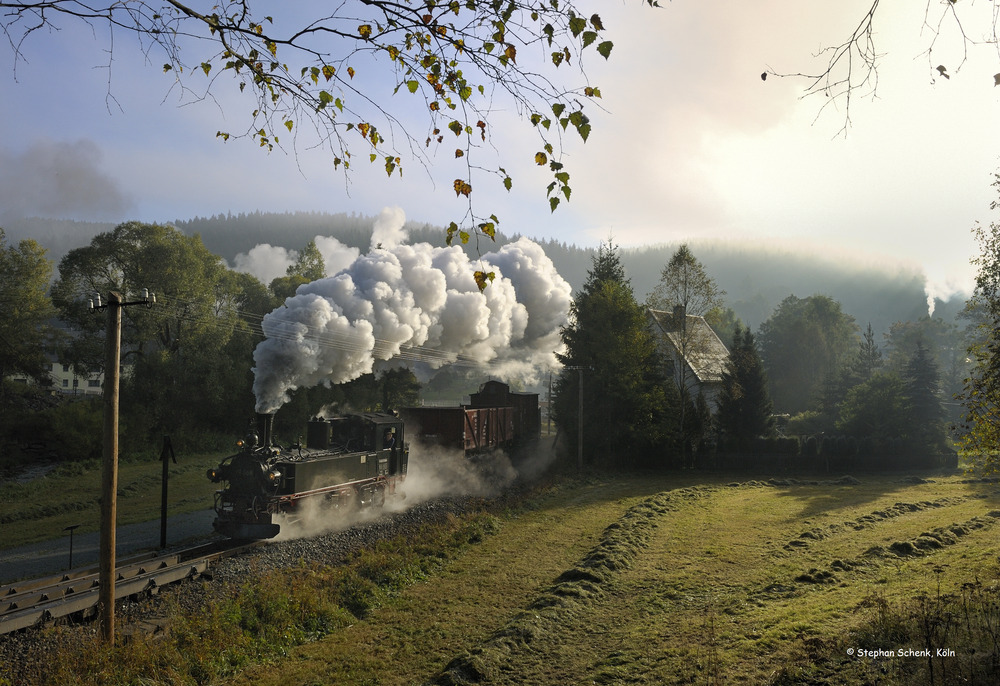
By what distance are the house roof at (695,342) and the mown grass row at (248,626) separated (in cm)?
2364

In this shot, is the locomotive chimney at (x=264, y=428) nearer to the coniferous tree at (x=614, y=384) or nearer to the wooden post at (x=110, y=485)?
the wooden post at (x=110, y=485)

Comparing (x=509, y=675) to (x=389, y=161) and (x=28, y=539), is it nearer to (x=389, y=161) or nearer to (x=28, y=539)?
(x=389, y=161)

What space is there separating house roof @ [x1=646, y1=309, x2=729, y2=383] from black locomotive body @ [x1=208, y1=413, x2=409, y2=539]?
20159 millimetres

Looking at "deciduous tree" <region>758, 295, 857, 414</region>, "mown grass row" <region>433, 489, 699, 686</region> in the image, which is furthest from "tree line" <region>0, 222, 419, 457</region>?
"deciduous tree" <region>758, 295, 857, 414</region>

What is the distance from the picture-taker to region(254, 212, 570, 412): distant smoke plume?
18.5 metres

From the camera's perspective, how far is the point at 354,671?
8242mm

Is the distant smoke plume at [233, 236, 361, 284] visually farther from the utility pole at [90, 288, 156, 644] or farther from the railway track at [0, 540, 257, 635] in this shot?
the utility pole at [90, 288, 156, 644]

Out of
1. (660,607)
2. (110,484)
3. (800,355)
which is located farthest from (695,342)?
(110,484)

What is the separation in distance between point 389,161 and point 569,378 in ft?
95.0

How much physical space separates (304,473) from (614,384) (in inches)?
779

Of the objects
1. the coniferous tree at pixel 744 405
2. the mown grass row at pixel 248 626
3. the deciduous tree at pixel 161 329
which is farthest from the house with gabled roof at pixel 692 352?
the deciduous tree at pixel 161 329

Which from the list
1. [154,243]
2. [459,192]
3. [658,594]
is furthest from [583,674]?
[154,243]

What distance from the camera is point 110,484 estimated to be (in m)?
8.88

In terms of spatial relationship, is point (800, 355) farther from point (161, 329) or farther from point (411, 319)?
point (161, 329)
